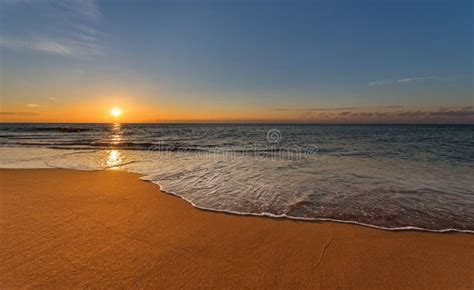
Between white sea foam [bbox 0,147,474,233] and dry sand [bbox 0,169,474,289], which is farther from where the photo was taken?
white sea foam [bbox 0,147,474,233]

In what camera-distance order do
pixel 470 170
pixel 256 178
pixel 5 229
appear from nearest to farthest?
pixel 5 229, pixel 256 178, pixel 470 170

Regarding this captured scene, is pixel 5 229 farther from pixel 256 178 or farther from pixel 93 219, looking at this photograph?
pixel 256 178

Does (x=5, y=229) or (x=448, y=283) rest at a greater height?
(x=5, y=229)

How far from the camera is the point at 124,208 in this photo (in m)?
4.75

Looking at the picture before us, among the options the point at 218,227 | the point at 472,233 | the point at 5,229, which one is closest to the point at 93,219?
the point at 5,229

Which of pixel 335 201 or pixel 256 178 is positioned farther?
pixel 256 178

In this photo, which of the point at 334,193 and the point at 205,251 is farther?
the point at 334,193

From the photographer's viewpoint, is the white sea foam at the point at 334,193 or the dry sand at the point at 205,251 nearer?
the dry sand at the point at 205,251

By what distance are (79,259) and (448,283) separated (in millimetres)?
4289

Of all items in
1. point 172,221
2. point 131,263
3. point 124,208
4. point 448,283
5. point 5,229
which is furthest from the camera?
point 124,208

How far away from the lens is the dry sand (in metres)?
2.71

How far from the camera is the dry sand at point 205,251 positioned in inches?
107

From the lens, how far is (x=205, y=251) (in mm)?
3262

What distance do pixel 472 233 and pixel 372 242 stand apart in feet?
6.13
